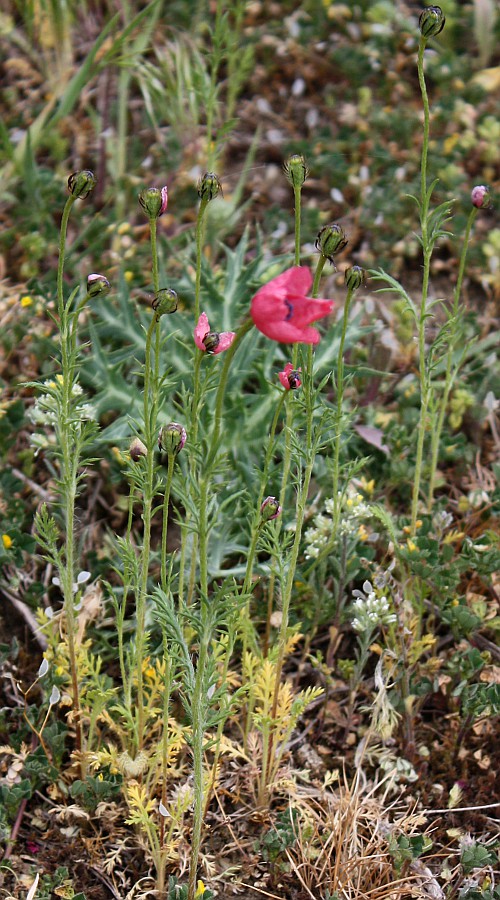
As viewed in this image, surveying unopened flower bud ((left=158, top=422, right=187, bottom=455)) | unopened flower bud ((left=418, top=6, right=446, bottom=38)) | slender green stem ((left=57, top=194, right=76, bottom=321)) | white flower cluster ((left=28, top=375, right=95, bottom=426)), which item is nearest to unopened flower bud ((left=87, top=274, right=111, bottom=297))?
slender green stem ((left=57, top=194, right=76, bottom=321))

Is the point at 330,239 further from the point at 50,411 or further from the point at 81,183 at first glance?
the point at 50,411

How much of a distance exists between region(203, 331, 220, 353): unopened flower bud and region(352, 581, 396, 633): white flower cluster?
0.82m

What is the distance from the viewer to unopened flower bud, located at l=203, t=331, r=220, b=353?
5.08 ft

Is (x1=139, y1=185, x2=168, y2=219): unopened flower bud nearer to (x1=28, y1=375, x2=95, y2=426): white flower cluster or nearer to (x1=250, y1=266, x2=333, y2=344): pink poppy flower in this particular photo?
(x1=250, y1=266, x2=333, y2=344): pink poppy flower

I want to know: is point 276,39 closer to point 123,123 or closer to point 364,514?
point 123,123

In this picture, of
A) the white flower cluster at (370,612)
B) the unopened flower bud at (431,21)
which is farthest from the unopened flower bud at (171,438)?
the unopened flower bud at (431,21)

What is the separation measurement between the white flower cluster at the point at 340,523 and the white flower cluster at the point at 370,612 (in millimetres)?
157

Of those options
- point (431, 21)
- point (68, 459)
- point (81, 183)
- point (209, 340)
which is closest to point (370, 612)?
point (68, 459)

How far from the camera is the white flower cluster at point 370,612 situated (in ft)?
6.93

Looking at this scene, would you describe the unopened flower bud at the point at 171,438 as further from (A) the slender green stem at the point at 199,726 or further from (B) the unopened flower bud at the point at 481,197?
(B) the unopened flower bud at the point at 481,197

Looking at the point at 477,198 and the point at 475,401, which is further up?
the point at 477,198

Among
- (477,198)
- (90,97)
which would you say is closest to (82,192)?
(477,198)

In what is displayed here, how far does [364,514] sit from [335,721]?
51 centimetres

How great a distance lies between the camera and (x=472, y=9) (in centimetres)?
429
